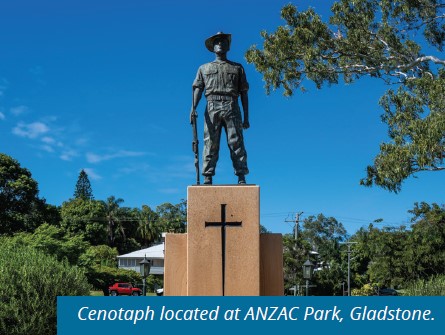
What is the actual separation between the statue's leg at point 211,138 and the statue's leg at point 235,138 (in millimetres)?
166

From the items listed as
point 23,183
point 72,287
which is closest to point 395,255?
point 23,183

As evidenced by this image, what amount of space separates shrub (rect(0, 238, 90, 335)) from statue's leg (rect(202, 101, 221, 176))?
3702 mm

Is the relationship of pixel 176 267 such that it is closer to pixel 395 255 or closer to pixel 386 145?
pixel 386 145

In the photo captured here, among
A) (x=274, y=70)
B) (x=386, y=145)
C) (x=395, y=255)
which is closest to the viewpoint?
(x=386, y=145)

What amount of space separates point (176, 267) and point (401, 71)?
54.0ft

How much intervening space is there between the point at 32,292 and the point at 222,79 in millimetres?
5195

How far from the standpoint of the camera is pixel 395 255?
122ft

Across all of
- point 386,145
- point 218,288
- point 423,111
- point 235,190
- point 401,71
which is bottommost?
point 218,288

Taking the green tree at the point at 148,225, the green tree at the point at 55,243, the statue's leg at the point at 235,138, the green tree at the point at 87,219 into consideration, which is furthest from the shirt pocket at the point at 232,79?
the green tree at the point at 148,225

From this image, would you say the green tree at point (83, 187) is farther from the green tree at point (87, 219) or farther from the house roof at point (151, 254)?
the house roof at point (151, 254)

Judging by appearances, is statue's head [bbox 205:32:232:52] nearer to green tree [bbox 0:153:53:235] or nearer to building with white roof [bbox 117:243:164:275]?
green tree [bbox 0:153:53:235]

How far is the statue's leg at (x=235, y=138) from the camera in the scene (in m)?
9.94

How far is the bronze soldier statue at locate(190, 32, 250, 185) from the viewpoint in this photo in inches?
392

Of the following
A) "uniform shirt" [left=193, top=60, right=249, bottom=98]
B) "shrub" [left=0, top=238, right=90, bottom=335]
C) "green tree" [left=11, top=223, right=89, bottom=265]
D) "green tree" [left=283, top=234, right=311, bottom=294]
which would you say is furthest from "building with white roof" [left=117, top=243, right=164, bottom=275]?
"uniform shirt" [left=193, top=60, right=249, bottom=98]
